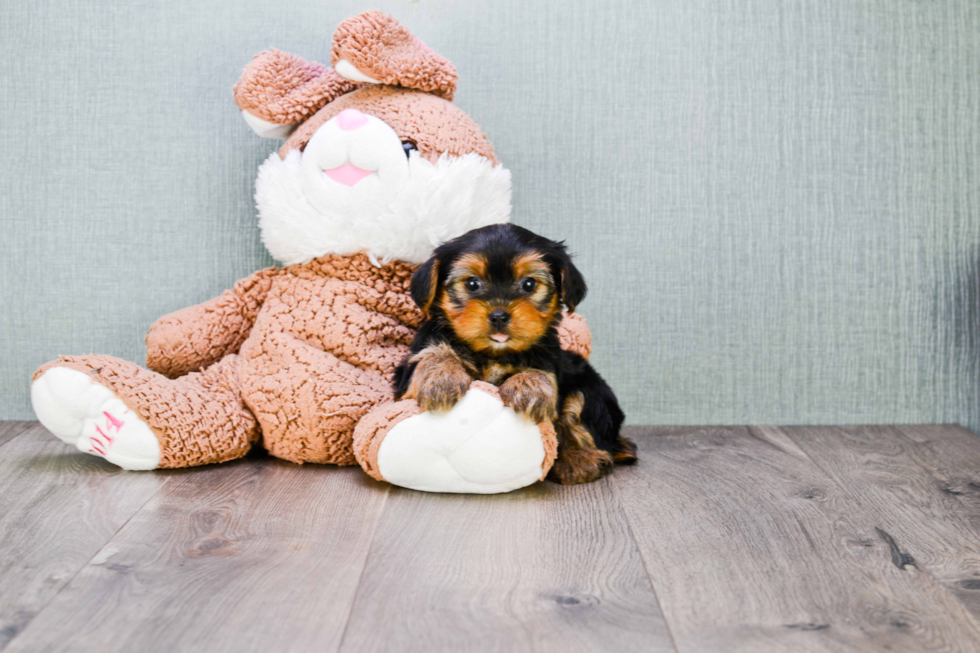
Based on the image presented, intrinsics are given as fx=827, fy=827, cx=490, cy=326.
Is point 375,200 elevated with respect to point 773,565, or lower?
elevated

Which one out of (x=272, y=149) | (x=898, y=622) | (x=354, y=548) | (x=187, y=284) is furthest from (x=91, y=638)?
(x=272, y=149)

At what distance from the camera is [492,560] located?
5.08ft

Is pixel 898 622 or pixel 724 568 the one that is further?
pixel 724 568

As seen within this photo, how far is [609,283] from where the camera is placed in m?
2.64

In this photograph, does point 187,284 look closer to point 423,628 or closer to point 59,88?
point 59,88

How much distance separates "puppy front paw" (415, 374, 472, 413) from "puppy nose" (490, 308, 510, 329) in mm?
150

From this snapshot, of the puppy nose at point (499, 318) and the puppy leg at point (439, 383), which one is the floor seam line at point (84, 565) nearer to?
the puppy leg at point (439, 383)

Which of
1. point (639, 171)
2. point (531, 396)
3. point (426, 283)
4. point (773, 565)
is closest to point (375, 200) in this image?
point (426, 283)

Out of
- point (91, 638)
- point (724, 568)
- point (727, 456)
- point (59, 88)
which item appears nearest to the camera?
point (91, 638)

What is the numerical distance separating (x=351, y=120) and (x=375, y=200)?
21 cm

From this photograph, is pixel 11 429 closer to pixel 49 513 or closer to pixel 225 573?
pixel 49 513

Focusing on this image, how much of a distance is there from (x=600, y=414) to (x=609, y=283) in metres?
0.63

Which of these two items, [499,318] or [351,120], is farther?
[351,120]

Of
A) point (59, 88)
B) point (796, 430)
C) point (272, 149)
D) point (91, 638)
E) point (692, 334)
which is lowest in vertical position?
point (91, 638)
